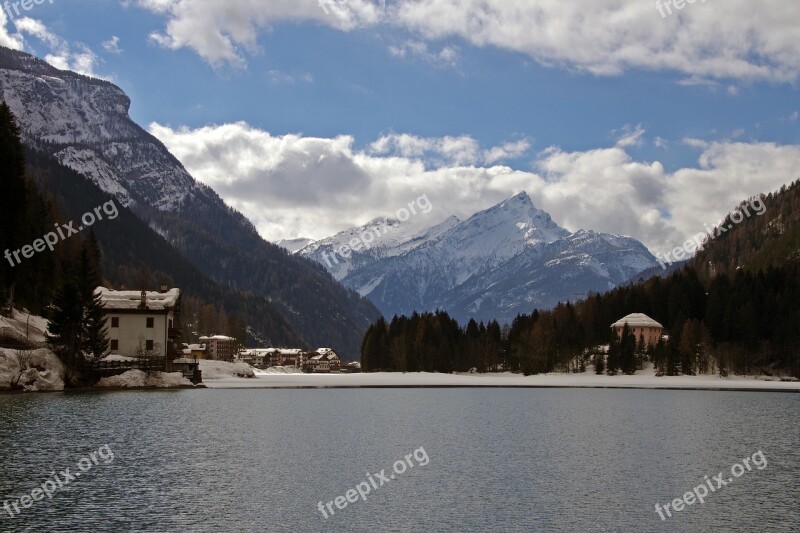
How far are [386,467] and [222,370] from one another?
13111 centimetres

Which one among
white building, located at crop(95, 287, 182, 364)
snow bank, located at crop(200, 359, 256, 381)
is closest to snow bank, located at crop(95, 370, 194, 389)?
white building, located at crop(95, 287, 182, 364)

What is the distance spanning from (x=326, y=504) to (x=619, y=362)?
16389 cm

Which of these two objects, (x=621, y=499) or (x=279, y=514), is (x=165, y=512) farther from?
(x=621, y=499)

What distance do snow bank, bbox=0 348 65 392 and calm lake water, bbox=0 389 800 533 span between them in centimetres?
829

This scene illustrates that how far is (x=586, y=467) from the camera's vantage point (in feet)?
161

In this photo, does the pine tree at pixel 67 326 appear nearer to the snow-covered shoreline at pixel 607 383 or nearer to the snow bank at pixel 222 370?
the snow-covered shoreline at pixel 607 383

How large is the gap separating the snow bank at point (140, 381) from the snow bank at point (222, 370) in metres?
42.2

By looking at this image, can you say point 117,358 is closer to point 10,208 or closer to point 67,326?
point 67,326

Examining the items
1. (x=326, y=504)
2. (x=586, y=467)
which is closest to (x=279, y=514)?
(x=326, y=504)

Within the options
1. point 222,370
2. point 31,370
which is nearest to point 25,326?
point 31,370

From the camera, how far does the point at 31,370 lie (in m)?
94.4

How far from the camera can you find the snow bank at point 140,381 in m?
106

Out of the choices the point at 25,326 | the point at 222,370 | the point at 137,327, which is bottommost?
the point at 222,370

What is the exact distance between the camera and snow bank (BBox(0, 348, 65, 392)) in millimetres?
91312
